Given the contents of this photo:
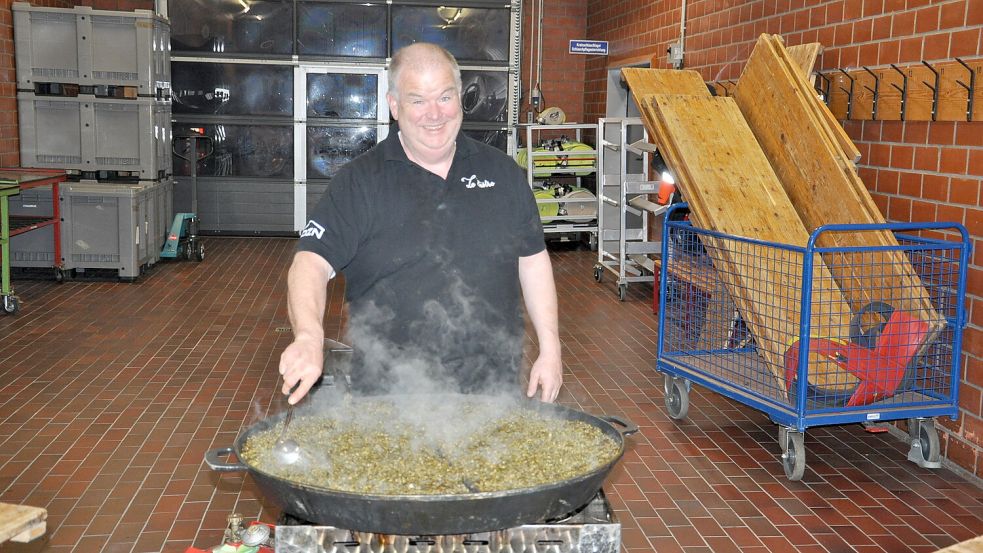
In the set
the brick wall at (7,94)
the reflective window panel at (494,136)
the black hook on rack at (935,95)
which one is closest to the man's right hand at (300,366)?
the black hook on rack at (935,95)

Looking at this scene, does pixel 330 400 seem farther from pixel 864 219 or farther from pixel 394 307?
pixel 864 219

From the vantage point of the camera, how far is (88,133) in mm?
9469

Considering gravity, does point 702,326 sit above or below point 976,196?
below

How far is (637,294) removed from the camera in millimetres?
8984

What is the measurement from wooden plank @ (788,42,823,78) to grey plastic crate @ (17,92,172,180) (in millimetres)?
6358

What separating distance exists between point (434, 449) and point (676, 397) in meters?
3.16

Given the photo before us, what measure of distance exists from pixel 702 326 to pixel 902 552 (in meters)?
2.22

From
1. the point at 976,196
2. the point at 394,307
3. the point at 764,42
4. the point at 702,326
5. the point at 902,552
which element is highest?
the point at 764,42

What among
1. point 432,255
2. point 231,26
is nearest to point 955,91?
point 432,255

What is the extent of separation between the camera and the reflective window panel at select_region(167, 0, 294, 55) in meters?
11.8

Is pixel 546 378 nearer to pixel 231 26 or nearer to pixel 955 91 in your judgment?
pixel 955 91

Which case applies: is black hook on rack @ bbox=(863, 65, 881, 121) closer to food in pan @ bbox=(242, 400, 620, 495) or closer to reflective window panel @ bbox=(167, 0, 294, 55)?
food in pan @ bbox=(242, 400, 620, 495)

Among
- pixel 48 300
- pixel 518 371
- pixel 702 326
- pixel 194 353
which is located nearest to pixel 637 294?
pixel 702 326

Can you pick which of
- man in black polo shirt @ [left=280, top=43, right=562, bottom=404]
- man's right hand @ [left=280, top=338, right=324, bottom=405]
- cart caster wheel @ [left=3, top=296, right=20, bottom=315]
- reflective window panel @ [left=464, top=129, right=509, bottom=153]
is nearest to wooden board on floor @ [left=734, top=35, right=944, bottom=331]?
man in black polo shirt @ [left=280, top=43, right=562, bottom=404]
